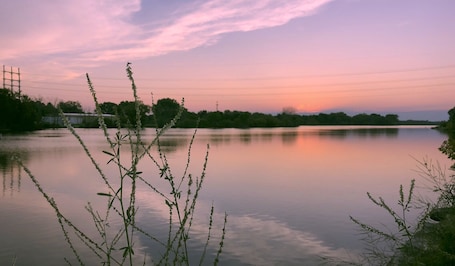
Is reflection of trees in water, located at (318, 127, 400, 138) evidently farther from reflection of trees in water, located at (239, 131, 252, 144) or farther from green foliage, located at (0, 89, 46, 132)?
green foliage, located at (0, 89, 46, 132)

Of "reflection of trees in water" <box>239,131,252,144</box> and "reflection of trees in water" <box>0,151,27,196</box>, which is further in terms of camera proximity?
"reflection of trees in water" <box>239,131,252,144</box>

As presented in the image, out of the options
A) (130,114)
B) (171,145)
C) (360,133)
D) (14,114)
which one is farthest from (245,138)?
(130,114)

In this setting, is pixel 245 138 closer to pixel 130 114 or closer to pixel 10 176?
pixel 10 176

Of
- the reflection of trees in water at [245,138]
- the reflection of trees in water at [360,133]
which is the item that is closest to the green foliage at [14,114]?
the reflection of trees in water at [245,138]

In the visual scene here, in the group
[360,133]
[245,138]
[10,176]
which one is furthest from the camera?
[360,133]

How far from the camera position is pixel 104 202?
1295cm

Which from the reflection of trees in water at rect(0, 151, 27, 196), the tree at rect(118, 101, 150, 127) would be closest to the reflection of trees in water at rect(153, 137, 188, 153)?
the reflection of trees in water at rect(0, 151, 27, 196)

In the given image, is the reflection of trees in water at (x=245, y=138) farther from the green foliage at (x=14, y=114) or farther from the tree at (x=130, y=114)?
the tree at (x=130, y=114)

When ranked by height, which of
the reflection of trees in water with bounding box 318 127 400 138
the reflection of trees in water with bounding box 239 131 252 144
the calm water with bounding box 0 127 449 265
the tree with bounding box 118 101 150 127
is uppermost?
the tree with bounding box 118 101 150 127

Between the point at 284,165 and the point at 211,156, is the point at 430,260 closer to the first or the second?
the point at 284,165

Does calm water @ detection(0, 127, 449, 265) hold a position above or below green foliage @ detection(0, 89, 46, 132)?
below

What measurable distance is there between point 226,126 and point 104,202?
113750 mm

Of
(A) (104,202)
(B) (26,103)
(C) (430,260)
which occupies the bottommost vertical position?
(A) (104,202)

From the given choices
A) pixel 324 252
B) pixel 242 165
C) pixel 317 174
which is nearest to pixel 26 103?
pixel 242 165
